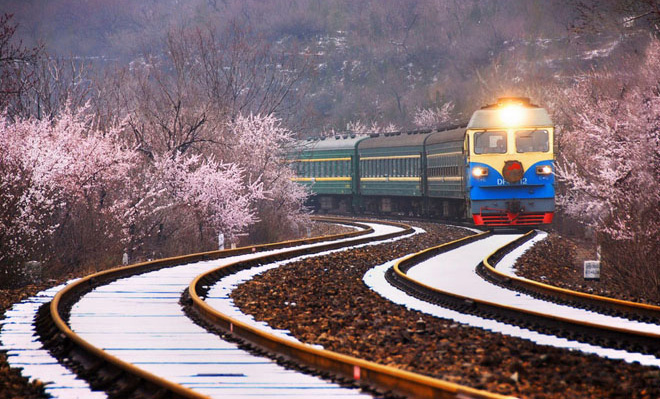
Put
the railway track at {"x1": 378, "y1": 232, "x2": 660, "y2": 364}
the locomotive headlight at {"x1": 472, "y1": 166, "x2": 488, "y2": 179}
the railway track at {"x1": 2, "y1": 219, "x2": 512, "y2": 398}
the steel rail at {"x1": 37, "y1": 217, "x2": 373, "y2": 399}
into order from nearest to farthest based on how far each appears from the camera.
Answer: the steel rail at {"x1": 37, "y1": 217, "x2": 373, "y2": 399} → the railway track at {"x1": 2, "y1": 219, "x2": 512, "y2": 398} → the railway track at {"x1": 378, "y1": 232, "x2": 660, "y2": 364} → the locomotive headlight at {"x1": 472, "y1": 166, "x2": 488, "y2": 179}

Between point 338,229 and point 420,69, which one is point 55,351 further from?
point 420,69

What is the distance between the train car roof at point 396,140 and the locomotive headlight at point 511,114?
943 centimetres

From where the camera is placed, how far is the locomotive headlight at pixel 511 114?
29.9 metres

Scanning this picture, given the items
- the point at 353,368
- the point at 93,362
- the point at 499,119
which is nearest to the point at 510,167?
the point at 499,119

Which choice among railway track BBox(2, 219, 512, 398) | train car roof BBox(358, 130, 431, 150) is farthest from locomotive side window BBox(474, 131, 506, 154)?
railway track BBox(2, 219, 512, 398)

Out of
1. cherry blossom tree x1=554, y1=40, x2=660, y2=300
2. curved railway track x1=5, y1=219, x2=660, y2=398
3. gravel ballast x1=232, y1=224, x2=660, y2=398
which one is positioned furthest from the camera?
cherry blossom tree x1=554, y1=40, x2=660, y2=300

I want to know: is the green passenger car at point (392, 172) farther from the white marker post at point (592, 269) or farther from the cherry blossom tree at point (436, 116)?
the cherry blossom tree at point (436, 116)

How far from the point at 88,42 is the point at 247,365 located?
16220cm

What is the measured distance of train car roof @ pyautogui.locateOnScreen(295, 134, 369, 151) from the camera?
4938cm

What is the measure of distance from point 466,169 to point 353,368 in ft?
75.4

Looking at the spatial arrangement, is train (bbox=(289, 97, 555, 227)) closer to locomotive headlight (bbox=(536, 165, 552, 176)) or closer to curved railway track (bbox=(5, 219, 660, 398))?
locomotive headlight (bbox=(536, 165, 552, 176))

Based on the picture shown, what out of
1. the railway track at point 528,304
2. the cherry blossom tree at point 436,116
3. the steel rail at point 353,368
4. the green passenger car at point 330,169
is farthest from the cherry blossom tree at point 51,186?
the cherry blossom tree at point 436,116

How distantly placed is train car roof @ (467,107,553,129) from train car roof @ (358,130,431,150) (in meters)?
9.14

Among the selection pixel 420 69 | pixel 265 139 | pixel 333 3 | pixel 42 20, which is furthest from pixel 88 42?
pixel 265 139
